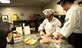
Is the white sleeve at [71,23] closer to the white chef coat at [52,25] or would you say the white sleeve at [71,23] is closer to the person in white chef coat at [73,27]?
the person in white chef coat at [73,27]

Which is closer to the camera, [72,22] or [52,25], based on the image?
[72,22]

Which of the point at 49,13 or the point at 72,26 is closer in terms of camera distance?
the point at 72,26

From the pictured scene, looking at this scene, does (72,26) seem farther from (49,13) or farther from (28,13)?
(28,13)

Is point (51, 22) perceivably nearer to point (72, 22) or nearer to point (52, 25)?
point (52, 25)

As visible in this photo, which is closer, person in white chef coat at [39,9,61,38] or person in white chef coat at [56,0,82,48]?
person in white chef coat at [56,0,82,48]

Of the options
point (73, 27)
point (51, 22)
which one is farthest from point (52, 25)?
point (73, 27)

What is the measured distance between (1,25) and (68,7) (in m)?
0.91

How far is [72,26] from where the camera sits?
162 cm

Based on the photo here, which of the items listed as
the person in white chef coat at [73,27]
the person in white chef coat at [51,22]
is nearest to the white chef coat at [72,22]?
the person in white chef coat at [73,27]

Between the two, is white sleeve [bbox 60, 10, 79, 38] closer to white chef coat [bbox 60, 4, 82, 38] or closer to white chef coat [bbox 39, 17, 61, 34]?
white chef coat [bbox 60, 4, 82, 38]

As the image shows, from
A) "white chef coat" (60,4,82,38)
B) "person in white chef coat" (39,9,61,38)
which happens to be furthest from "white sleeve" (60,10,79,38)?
"person in white chef coat" (39,9,61,38)

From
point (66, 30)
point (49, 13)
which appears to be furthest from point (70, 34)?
point (49, 13)

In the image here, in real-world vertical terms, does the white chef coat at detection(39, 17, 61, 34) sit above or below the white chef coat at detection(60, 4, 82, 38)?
below

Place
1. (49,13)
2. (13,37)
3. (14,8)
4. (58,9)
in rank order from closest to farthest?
(13,37) → (49,13) → (58,9) → (14,8)
